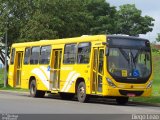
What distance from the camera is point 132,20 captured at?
94.8 meters

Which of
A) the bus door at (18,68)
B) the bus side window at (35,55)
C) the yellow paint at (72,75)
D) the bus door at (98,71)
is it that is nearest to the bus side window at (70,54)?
the yellow paint at (72,75)

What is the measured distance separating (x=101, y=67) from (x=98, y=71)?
267mm

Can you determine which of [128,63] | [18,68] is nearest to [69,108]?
[128,63]

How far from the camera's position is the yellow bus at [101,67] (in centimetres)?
2417

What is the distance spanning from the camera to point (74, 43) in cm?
2709

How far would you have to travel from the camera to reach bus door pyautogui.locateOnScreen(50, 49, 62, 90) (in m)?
28.7

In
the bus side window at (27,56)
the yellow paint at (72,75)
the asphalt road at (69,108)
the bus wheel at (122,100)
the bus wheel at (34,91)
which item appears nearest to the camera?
the asphalt road at (69,108)

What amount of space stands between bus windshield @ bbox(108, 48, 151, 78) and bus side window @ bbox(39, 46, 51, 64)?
245 inches

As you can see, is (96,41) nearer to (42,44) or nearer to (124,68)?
(124,68)

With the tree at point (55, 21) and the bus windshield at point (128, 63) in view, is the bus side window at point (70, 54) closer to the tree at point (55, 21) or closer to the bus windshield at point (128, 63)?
the bus windshield at point (128, 63)

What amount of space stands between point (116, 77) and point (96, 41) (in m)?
2.09

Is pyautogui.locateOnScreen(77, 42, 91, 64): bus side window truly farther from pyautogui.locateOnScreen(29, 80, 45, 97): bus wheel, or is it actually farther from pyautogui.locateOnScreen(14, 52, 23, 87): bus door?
pyautogui.locateOnScreen(14, 52, 23, 87): bus door

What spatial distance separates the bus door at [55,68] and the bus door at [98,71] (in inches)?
160

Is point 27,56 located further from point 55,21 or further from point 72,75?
point 55,21
